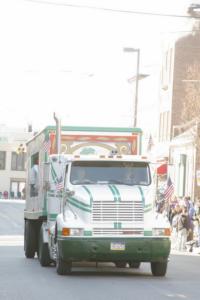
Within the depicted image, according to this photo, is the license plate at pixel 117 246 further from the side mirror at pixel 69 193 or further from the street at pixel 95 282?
the side mirror at pixel 69 193

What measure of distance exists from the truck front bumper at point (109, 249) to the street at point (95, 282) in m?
0.44

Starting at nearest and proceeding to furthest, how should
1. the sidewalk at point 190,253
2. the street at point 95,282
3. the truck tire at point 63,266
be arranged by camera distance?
the street at point 95,282
the truck tire at point 63,266
the sidewalk at point 190,253

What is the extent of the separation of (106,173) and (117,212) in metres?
1.13

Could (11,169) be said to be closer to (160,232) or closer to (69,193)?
(69,193)

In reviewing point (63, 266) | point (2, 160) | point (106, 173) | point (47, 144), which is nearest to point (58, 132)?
point (106, 173)

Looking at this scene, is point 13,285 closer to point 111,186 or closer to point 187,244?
point 111,186

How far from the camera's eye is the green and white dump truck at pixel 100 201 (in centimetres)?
2127

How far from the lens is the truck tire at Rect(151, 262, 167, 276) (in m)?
22.2

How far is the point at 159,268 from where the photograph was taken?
22.4 metres

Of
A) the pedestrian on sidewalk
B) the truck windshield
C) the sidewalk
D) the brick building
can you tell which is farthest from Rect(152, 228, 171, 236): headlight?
the brick building

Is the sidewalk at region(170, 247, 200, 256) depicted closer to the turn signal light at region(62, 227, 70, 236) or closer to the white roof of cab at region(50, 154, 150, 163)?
the white roof of cab at region(50, 154, 150, 163)

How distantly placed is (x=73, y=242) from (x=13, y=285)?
2.20 m

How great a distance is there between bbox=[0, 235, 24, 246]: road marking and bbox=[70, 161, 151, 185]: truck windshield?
57.6 feet

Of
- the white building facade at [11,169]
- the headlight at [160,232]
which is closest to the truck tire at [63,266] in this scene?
the headlight at [160,232]
